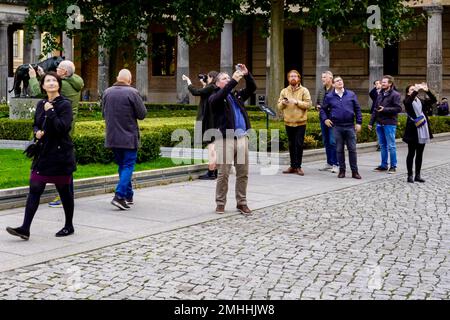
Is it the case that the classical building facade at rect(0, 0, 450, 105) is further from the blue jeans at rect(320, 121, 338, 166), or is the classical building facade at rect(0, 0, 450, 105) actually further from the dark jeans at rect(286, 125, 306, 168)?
the dark jeans at rect(286, 125, 306, 168)

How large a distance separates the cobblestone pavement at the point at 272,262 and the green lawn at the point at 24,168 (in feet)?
11.9

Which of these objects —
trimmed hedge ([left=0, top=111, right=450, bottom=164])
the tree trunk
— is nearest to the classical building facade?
trimmed hedge ([left=0, top=111, right=450, bottom=164])

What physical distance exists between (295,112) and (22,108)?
881 centimetres

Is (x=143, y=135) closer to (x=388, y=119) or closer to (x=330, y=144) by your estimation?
(x=330, y=144)

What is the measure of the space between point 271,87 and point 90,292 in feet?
58.8

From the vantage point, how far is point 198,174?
15062 millimetres

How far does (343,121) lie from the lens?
15.3m

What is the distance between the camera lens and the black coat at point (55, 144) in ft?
28.8

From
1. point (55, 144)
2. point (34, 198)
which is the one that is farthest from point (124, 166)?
point (34, 198)

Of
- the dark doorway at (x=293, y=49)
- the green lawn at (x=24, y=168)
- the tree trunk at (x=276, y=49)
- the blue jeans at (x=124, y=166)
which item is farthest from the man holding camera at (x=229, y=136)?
the dark doorway at (x=293, y=49)

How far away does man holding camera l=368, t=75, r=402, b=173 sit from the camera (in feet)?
53.6

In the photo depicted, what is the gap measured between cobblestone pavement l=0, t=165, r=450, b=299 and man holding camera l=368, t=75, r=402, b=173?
16.8ft

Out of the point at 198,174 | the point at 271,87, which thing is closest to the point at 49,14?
the point at 271,87

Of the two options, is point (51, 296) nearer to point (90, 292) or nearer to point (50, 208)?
point (90, 292)
